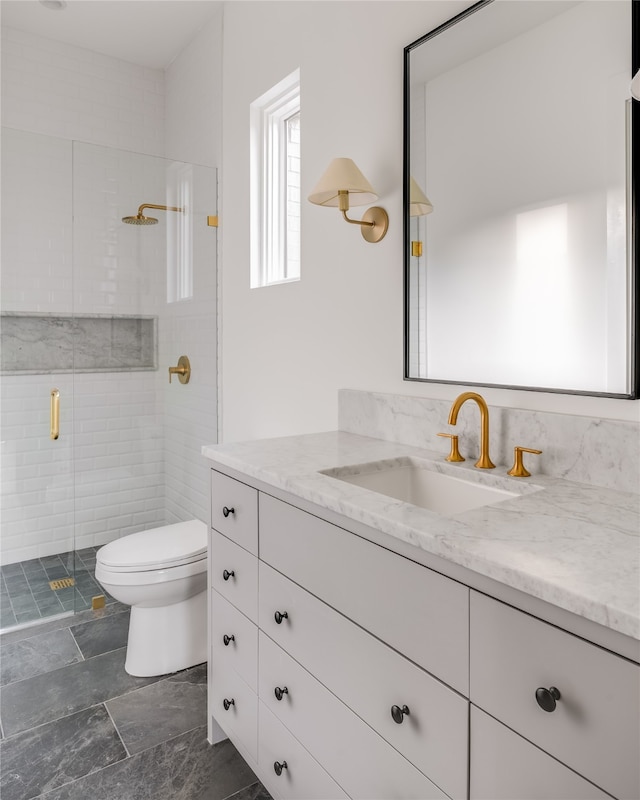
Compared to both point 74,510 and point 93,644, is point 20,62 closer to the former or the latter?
point 74,510

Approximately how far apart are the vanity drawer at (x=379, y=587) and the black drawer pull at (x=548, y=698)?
0.14 metres

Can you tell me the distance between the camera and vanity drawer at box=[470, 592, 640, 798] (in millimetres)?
672

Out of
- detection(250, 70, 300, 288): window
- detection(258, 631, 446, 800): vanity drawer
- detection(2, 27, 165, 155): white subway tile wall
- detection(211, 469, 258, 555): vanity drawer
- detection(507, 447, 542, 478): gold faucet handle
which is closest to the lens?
detection(258, 631, 446, 800): vanity drawer

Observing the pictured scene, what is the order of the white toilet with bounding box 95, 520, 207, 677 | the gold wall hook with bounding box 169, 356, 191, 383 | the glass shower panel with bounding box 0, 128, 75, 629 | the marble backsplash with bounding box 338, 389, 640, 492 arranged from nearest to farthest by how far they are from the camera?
the marble backsplash with bounding box 338, 389, 640, 492
the white toilet with bounding box 95, 520, 207, 677
the glass shower panel with bounding box 0, 128, 75, 629
the gold wall hook with bounding box 169, 356, 191, 383

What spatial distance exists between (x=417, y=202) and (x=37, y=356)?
6.49ft

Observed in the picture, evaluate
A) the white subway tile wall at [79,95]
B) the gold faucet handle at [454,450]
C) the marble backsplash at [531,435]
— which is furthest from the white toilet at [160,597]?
the white subway tile wall at [79,95]

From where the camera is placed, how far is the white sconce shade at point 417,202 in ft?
5.46

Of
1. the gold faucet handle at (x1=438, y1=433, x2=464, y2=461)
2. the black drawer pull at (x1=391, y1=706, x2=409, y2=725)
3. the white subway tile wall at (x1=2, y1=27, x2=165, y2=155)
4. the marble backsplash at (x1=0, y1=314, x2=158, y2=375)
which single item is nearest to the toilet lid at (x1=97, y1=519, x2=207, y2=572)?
the marble backsplash at (x1=0, y1=314, x2=158, y2=375)

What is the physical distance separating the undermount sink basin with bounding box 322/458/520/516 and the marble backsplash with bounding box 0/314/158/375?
1.78 metres

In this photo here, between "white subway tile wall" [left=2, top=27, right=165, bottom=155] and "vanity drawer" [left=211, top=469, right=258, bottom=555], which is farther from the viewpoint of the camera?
"white subway tile wall" [left=2, top=27, right=165, bottom=155]

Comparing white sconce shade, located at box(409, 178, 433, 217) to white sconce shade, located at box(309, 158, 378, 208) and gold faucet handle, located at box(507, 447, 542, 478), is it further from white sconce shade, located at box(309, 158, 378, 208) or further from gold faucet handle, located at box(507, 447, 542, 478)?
gold faucet handle, located at box(507, 447, 542, 478)

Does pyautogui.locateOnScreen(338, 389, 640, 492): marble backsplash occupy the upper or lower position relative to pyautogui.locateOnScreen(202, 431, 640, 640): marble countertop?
upper

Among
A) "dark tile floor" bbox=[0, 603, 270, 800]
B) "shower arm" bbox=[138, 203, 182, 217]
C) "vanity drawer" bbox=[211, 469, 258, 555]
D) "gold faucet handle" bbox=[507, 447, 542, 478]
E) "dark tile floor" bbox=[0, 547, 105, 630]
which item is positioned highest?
"shower arm" bbox=[138, 203, 182, 217]

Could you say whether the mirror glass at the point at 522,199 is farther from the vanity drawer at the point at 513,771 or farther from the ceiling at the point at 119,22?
the ceiling at the point at 119,22
